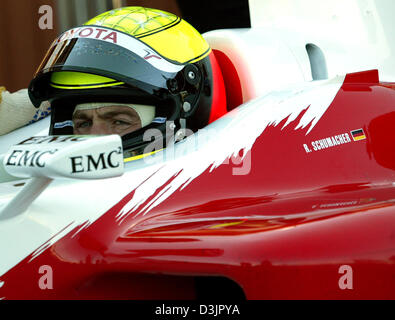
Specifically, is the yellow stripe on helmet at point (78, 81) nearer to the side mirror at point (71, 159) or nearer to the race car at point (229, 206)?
the race car at point (229, 206)

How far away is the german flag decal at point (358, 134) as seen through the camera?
1720mm

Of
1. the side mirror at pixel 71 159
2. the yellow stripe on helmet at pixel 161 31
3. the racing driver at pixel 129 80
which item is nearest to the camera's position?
the side mirror at pixel 71 159

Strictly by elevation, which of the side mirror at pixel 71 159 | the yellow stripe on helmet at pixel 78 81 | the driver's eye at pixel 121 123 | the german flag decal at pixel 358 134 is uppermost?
the yellow stripe on helmet at pixel 78 81

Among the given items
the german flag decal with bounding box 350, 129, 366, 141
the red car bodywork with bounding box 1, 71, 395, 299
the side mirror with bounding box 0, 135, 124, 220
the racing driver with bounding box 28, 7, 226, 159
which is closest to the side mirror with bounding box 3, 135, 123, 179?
the side mirror with bounding box 0, 135, 124, 220

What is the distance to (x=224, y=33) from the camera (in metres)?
2.10

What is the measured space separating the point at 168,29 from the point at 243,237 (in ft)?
2.85

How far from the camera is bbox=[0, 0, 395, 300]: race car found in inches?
45.4

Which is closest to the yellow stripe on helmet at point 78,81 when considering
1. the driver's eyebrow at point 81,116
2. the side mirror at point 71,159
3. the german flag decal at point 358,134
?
the driver's eyebrow at point 81,116

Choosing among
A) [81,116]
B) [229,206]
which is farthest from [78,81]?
[229,206]

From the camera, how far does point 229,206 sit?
4.71 ft

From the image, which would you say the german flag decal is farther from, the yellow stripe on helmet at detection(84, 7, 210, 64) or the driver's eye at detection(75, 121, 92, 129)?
the driver's eye at detection(75, 121, 92, 129)

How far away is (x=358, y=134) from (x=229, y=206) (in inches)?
20.3

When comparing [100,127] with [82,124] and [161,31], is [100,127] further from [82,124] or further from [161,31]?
[161,31]
